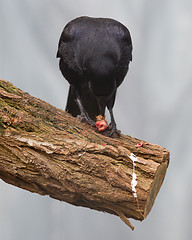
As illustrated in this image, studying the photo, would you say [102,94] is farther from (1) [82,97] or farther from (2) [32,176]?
→ (2) [32,176]

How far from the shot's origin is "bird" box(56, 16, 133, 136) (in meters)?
2.87

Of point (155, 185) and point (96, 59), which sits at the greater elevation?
point (96, 59)

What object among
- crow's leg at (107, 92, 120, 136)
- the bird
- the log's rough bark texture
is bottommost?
the log's rough bark texture

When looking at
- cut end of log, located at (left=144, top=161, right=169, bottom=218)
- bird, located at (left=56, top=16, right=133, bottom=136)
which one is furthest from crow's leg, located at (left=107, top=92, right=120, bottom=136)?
cut end of log, located at (left=144, top=161, right=169, bottom=218)

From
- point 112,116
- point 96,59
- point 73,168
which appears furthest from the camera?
point 112,116

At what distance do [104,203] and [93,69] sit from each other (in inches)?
42.5

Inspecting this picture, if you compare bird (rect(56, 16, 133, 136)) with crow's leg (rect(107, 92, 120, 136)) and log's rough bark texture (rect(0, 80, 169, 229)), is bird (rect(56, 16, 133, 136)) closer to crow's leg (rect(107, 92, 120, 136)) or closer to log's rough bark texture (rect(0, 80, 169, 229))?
crow's leg (rect(107, 92, 120, 136))

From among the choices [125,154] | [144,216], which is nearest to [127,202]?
[144,216]

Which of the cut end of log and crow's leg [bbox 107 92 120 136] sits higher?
crow's leg [bbox 107 92 120 136]

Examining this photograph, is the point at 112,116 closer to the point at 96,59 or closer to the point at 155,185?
the point at 96,59

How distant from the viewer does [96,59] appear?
2850 millimetres

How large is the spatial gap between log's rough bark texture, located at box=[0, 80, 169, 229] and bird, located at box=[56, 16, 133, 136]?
59 centimetres

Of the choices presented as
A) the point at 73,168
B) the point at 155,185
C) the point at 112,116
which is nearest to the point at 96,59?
the point at 112,116

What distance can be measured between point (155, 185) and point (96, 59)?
1119 millimetres
